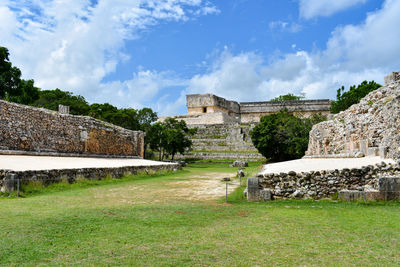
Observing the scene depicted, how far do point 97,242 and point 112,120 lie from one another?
34.4 m

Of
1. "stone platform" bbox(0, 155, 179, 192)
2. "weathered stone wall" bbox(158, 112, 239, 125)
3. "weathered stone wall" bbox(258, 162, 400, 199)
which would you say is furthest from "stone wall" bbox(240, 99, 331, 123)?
"weathered stone wall" bbox(258, 162, 400, 199)

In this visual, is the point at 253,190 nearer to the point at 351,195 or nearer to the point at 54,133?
the point at 351,195

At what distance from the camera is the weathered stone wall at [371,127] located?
8.95 m

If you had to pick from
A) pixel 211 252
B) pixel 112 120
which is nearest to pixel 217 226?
pixel 211 252

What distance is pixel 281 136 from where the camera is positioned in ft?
97.8

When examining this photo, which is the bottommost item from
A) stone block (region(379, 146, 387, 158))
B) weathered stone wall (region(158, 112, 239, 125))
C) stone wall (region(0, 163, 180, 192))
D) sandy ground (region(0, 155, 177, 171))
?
stone wall (region(0, 163, 180, 192))

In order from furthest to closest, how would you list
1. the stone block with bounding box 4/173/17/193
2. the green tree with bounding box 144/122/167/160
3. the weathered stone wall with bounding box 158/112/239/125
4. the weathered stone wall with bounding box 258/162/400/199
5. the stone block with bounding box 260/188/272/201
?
the weathered stone wall with bounding box 158/112/239/125
the green tree with bounding box 144/122/167/160
the stone block with bounding box 4/173/17/193
the stone block with bounding box 260/188/272/201
the weathered stone wall with bounding box 258/162/400/199

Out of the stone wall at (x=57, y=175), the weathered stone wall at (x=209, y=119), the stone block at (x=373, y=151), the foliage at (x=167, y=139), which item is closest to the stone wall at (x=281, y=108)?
the weathered stone wall at (x=209, y=119)

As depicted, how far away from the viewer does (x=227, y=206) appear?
277 inches

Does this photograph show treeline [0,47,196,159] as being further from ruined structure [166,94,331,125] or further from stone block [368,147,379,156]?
stone block [368,147,379,156]

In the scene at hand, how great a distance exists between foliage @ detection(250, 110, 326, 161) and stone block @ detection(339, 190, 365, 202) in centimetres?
2050

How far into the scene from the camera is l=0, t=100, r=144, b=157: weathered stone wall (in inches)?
519

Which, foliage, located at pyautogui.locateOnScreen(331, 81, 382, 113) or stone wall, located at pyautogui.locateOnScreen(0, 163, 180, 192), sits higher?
foliage, located at pyautogui.locateOnScreen(331, 81, 382, 113)

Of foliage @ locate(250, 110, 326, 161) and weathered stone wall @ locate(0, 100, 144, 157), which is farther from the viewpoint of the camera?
foliage @ locate(250, 110, 326, 161)
